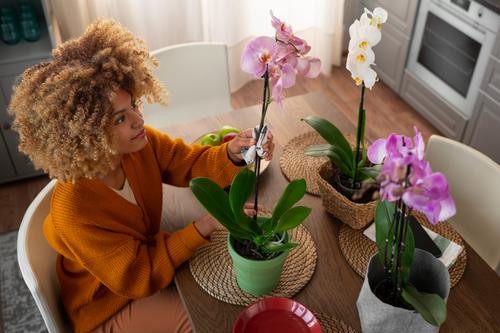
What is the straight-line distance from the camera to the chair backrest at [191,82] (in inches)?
71.4

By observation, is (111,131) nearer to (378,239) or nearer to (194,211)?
(194,211)

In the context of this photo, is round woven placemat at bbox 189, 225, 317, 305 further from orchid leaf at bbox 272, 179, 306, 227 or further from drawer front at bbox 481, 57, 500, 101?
drawer front at bbox 481, 57, 500, 101

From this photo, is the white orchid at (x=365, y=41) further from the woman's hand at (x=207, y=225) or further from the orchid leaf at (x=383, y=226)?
the woman's hand at (x=207, y=225)

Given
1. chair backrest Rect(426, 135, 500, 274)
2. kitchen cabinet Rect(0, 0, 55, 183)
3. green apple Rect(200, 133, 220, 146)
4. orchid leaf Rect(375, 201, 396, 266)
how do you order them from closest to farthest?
orchid leaf Rect(375, 201, 396, 266) → chair backrest Rect(426, 135, 500, 274) → green apple Rect(200, 133, 220, 146) → kitchen cabinet Rect(0, 0, 55, 183)

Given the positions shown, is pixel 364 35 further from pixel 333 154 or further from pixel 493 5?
pixel 493 5

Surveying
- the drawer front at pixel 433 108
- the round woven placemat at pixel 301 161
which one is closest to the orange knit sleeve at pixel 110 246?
the round woven placemat at pixel 301 161

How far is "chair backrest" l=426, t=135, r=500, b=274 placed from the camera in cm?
130

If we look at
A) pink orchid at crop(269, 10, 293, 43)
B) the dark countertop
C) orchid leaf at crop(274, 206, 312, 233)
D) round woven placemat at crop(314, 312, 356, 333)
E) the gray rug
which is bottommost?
the gray rug

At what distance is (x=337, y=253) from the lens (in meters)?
1.16

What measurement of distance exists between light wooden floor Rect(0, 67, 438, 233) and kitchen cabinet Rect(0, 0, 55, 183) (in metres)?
0.08

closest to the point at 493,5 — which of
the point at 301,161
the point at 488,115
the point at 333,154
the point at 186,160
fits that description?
the point at 488,115

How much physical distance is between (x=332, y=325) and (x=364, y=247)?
23cm

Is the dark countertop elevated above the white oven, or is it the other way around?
the dark countertop

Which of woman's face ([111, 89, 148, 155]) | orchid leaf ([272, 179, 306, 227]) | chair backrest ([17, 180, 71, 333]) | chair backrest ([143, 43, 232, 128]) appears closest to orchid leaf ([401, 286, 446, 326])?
orchid leaf ([272, 179, 306, 227])
